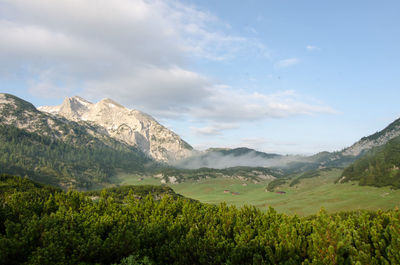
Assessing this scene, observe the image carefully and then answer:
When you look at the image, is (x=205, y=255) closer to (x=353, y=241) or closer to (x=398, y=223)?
(x=353, y=241)

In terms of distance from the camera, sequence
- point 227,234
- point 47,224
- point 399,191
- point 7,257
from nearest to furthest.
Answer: point 7,257
point 47,224
point 227,234
point 399,191

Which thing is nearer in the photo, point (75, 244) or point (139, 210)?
point (75, 244)

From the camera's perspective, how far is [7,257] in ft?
96.0

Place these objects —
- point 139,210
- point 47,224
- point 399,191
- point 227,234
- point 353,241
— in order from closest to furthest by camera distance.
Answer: point 353,241, point 47,224, point 227,234, point 139,210, point 399,191

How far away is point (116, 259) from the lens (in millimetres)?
37031

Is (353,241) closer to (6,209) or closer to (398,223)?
(398,223)

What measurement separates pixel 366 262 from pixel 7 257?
42.5 metres

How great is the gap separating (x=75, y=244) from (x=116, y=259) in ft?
22.0

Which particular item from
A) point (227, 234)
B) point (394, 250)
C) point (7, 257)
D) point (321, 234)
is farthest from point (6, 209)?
point (394, 250)

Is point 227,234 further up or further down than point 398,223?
further down

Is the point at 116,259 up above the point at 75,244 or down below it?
below

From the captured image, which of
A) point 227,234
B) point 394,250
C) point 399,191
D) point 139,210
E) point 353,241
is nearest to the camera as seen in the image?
point 394,250

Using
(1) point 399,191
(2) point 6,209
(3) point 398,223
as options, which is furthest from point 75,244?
(1) point 399,191

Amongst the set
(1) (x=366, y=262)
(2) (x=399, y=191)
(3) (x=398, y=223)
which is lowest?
(2) (x=399, y=191)
